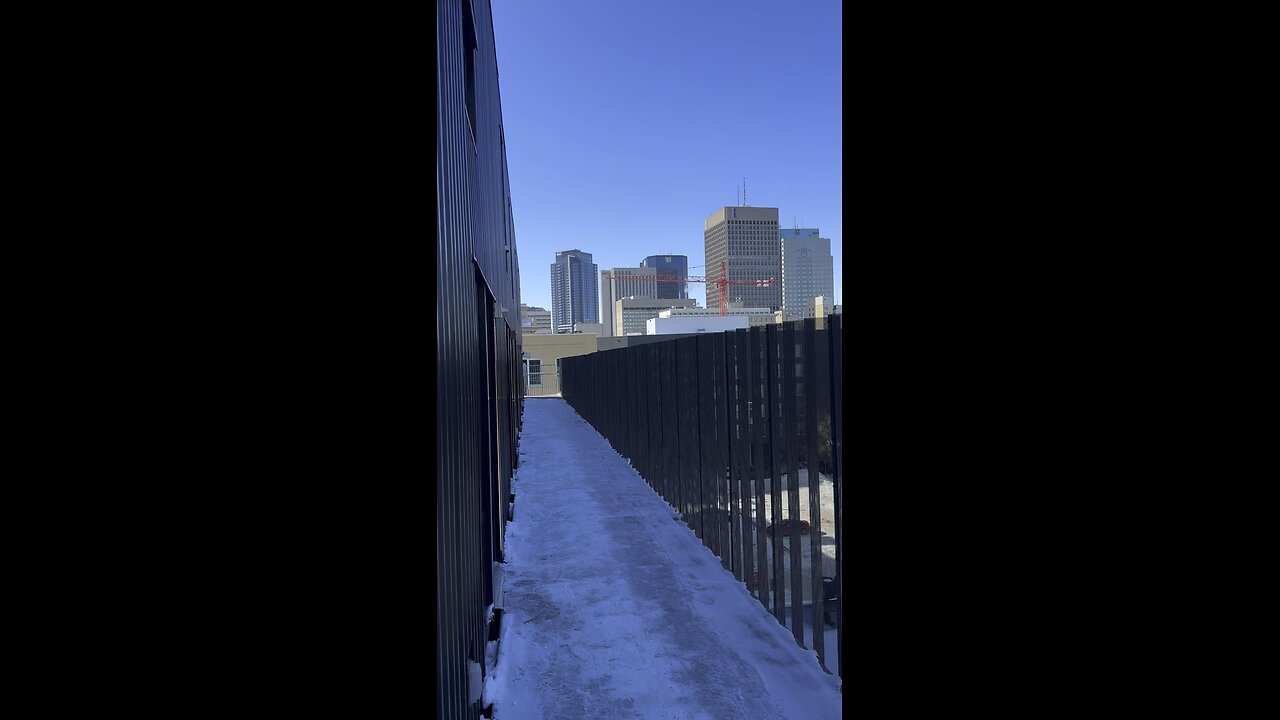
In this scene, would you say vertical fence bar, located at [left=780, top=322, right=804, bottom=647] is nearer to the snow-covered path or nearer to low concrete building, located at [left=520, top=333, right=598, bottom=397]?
the snow-covered path

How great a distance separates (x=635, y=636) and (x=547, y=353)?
4513cm

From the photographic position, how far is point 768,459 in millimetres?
5426

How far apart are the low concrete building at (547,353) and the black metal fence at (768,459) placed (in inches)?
1578

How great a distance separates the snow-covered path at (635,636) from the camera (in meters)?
3.98

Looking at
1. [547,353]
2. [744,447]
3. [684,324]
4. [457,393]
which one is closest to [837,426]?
[744,447]

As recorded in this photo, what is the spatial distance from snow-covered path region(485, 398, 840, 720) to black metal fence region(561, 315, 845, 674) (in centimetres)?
31

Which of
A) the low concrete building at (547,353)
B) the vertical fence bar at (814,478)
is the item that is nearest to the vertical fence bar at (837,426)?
the vertical fence bar at (814,478)

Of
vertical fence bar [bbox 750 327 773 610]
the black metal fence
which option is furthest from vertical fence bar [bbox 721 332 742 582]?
vertical fence bar [bbox 750 327 773 610]

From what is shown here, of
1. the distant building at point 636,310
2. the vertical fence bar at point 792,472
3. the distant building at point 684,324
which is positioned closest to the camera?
the vertical fence bar at point 792,472

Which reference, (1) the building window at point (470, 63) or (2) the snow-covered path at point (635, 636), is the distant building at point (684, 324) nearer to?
(2) the snow-covered path at point (635, 636)

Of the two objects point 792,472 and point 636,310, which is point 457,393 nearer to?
point 792,472
